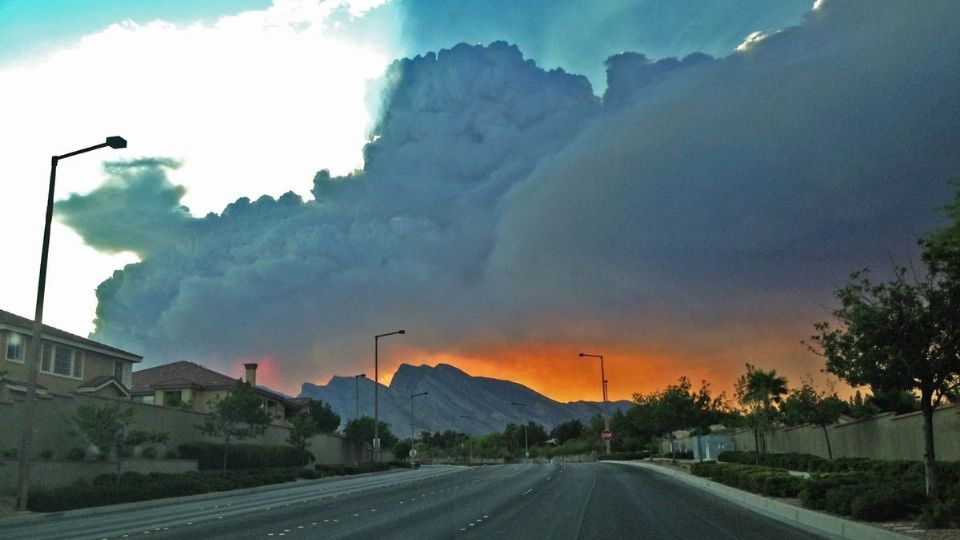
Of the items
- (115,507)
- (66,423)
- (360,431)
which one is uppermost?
(66,423)

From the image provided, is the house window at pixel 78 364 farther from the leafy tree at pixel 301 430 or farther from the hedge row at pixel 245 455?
the leafy tree at pixel 301 430

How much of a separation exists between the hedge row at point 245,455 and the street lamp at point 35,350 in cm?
2183

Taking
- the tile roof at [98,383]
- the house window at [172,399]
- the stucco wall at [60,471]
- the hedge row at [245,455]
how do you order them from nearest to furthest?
the stucco wall at [60,471] < the hedge row at [245,455] < the tile roof at [98,383] < the house window at [172,399]

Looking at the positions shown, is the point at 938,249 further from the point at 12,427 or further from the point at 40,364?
the point at 40,364

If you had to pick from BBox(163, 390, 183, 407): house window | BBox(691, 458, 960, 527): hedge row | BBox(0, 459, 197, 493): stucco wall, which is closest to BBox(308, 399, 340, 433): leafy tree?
BBox(163, 390, 183, 407): house window

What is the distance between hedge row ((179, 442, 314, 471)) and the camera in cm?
4825

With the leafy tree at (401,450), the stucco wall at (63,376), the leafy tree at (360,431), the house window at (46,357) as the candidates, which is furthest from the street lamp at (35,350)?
the leafy tree at (401,450)

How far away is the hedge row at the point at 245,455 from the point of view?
48250mm

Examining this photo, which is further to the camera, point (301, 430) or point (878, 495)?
point (301, 430)

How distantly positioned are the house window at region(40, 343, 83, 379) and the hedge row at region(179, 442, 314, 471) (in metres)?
8.48

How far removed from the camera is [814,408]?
40.2m

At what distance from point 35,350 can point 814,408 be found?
115 ft

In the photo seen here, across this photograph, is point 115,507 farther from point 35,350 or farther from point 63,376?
point 63,376

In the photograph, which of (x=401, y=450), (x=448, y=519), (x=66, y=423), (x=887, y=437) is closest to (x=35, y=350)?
(x=66, y=423)
